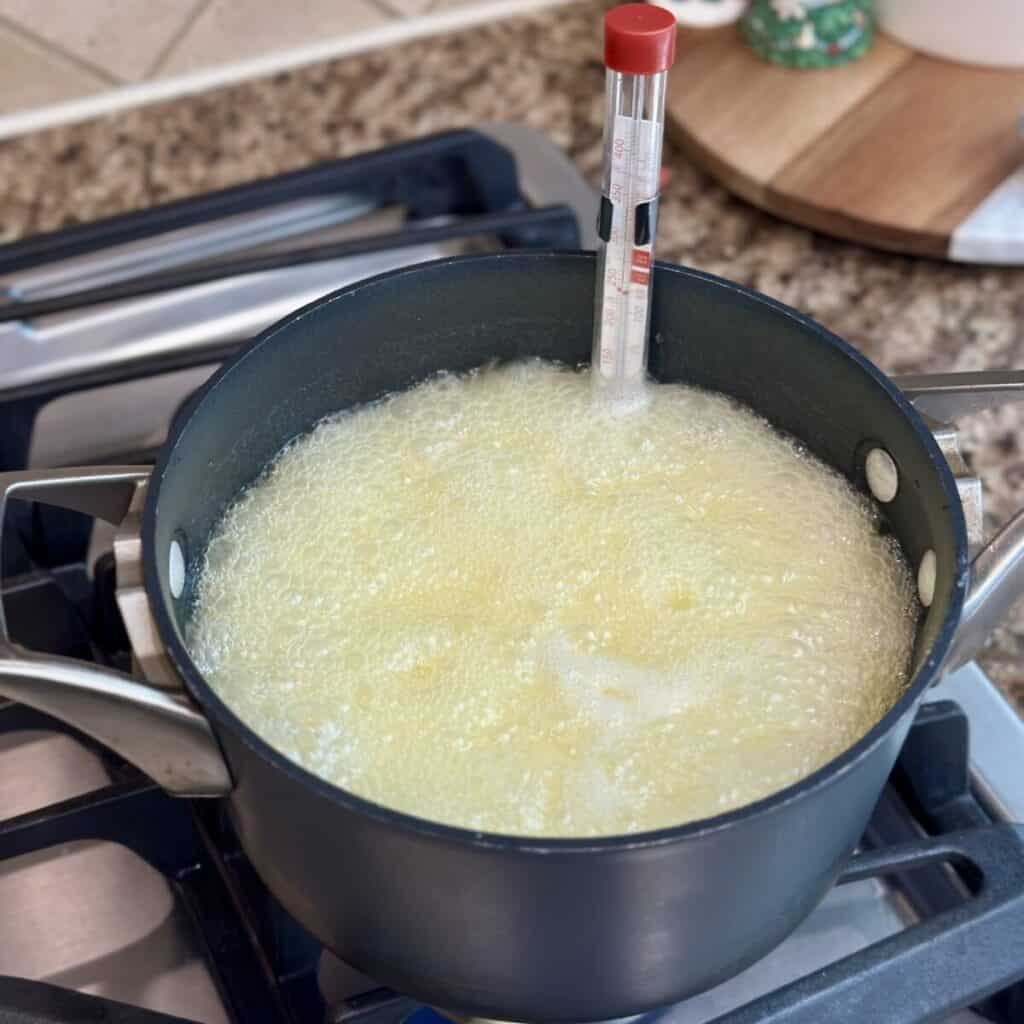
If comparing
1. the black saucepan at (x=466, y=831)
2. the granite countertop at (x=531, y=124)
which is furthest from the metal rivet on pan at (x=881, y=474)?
the granite countertop at (x=531, y=124)

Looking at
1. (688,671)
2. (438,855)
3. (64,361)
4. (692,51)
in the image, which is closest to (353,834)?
(438,855)

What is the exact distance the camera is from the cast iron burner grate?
1.69ft

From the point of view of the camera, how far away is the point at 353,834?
42 centimetres

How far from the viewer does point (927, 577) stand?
0.55 metres

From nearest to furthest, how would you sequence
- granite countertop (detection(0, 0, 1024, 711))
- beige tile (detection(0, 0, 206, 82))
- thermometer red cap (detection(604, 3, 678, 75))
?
thermometer red cap (detection(604, 3, 678, 75)) < granite countertop (detection(0, 0, 1024, 711)) < beige tile (detection(0, 0, 206, 82))

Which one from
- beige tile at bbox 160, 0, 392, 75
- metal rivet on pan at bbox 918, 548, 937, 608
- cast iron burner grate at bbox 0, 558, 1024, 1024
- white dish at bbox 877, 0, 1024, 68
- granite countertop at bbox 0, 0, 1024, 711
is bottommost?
cast iron burner grate at bbox 0, 558, 1024, 1024

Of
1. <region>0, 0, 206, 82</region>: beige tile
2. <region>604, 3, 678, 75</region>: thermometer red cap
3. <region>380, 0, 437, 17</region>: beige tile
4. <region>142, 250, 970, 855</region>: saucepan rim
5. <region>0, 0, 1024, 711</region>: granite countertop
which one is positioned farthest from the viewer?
<region>380, 0, 437, 17</region>: beige tile

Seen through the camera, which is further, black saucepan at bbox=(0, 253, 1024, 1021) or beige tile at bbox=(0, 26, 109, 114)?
beige tile at bbox=(0, 26, 109, 114)

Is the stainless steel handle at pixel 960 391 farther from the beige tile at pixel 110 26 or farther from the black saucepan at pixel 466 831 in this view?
the beige tile at pixel 110 26

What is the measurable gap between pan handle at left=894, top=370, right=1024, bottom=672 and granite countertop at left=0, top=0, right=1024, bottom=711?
0.92 feet

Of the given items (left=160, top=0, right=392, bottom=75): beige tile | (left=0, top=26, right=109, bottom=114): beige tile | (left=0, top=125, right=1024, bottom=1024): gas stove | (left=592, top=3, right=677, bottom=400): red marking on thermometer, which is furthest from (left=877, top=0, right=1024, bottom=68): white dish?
(left=0, top=26, right=109, bottom=114): beige tile

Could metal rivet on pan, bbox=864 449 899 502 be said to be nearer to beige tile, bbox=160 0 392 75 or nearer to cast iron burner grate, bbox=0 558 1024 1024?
cast iron burner grate, bbox=0 558 1024 1024

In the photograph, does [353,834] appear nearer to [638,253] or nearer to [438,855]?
[438,855]

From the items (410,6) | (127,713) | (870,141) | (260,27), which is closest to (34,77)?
(260,27)
